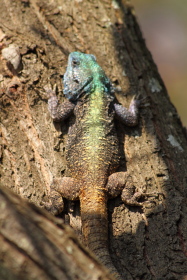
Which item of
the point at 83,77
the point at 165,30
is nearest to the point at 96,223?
the point at 83,77

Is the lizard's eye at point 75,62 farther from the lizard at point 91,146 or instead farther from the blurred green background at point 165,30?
the blurred green background at point 165,30

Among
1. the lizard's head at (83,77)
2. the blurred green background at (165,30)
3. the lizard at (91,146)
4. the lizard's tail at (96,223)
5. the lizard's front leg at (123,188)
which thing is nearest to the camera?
the lizard's tail at (96,223)

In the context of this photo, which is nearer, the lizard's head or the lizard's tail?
the lizard's tail

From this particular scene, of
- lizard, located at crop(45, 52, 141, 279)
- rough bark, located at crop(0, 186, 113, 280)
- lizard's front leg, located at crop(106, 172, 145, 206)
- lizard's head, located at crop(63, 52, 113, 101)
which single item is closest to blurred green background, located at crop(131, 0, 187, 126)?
lizard's head, located at crop(63, 52, 113, 101)

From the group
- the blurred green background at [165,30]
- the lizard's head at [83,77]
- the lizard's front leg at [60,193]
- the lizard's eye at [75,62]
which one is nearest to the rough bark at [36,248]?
the lizard's front leg at [60,193]

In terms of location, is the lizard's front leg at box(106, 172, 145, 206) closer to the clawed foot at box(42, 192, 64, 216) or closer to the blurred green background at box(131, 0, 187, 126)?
the clawed foot at box(42, 192, 64, 216)

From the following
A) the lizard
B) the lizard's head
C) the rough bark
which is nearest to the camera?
the rough bark

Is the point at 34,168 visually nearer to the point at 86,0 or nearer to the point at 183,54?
the point at 86,0
